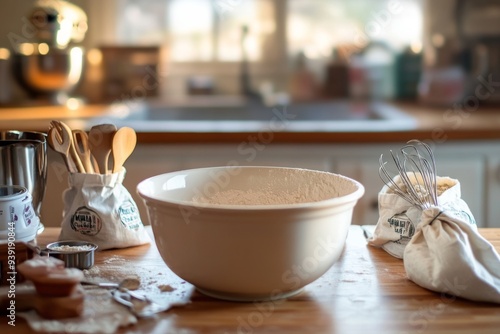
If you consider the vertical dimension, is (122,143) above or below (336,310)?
above

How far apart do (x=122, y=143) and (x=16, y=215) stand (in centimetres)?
20

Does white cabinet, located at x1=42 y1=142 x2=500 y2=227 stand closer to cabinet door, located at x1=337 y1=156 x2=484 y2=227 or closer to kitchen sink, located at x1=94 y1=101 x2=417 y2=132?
cabinet door, located at x1=337 y1=156 x2=484 y2=227

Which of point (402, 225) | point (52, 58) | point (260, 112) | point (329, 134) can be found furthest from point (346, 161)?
point (52, 58)

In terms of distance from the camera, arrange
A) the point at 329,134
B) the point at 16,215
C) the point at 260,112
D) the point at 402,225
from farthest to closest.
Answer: the point at 260,112 < the point at 329,134 < the point at 402,225 < the point at 16,215

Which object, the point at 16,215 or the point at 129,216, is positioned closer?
the point at 16,215

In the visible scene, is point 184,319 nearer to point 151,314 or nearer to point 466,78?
point 151,314

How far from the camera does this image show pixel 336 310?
0.79 m

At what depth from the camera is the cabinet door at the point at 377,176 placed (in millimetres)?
1912

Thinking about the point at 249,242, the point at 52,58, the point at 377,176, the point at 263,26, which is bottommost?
the point at 377,176

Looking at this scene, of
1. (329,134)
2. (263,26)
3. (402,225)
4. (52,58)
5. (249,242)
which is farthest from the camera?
(263,26)

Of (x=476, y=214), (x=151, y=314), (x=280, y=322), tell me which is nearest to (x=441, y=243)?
(x=280, y=322)

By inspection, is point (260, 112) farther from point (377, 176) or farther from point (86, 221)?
point (86, 221)

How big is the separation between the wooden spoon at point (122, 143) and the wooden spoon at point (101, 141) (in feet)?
0.03

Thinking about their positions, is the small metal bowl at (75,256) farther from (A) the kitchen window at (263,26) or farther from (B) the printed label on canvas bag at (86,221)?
(A) the kitchen window at (263,26)
